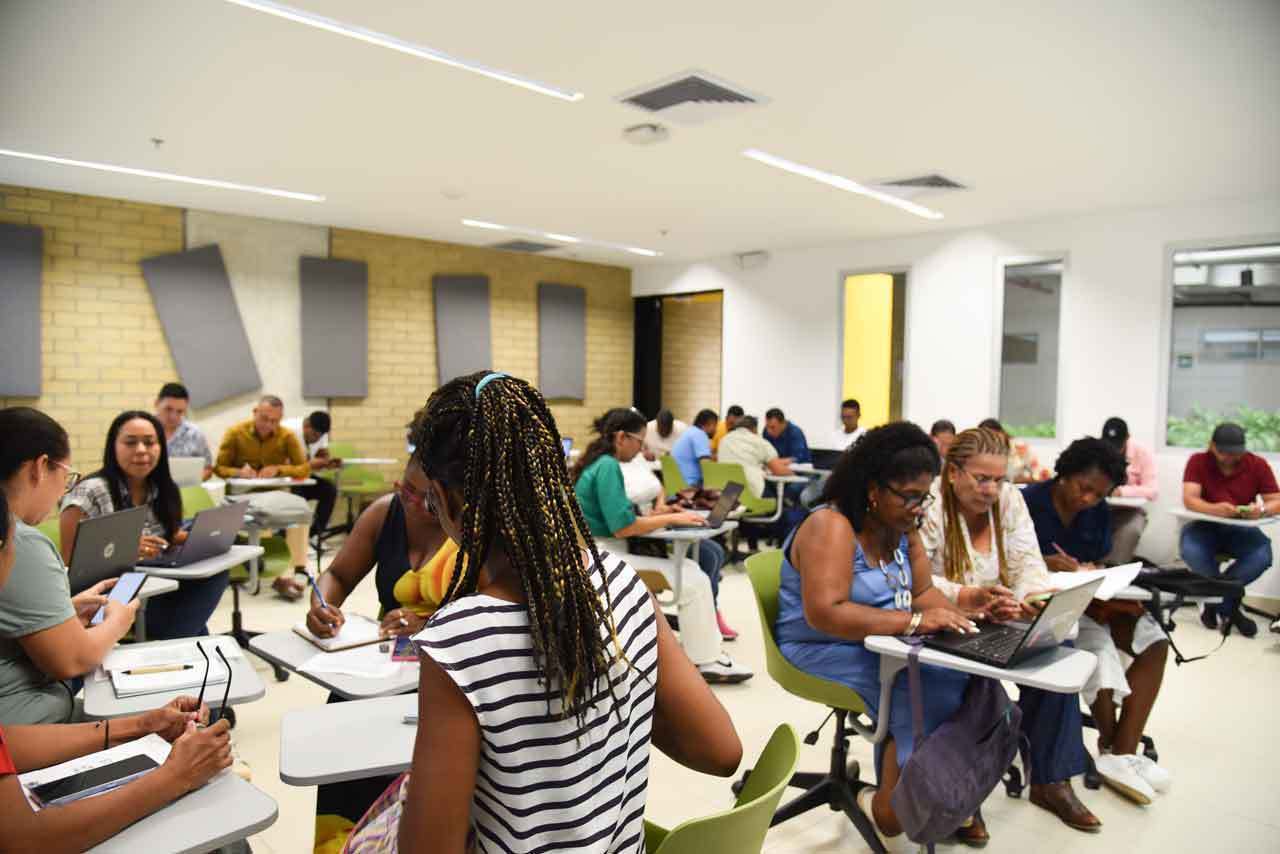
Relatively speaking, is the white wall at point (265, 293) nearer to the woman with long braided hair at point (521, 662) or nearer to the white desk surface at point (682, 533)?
the white desk surface at point (682, 533)

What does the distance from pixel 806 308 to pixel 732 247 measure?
3.58ft

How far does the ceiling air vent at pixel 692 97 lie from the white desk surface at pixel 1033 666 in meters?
2.98

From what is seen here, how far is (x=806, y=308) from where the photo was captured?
905cm

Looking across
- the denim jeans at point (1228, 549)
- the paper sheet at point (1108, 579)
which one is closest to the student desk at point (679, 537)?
the paper sheet at point (1108, 579)

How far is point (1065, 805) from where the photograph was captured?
2.78 m

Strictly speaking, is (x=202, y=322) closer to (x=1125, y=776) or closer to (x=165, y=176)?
(x=165, y=176)

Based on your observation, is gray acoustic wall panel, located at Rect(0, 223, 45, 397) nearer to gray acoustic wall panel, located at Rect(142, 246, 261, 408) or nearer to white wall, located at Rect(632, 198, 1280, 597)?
gray acoustic wall panel, located at Rect(142, 246, 261, 408)

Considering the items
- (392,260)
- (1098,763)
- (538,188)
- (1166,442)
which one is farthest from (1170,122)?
(392,260)

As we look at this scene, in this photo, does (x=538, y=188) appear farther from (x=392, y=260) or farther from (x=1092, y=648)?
(x=1092, y=648)

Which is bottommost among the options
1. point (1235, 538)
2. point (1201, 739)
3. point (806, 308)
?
point (1201, 739)

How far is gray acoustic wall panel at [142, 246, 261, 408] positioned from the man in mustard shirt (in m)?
1.89

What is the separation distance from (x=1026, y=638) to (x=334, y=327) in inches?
297

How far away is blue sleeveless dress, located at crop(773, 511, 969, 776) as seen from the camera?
2.39 m

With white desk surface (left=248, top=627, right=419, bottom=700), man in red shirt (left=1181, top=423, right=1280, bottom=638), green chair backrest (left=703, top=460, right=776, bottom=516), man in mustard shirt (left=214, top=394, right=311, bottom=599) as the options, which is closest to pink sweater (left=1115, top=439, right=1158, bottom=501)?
man in red shirt (left=1181, top=423, right=1280, bottom=638)
